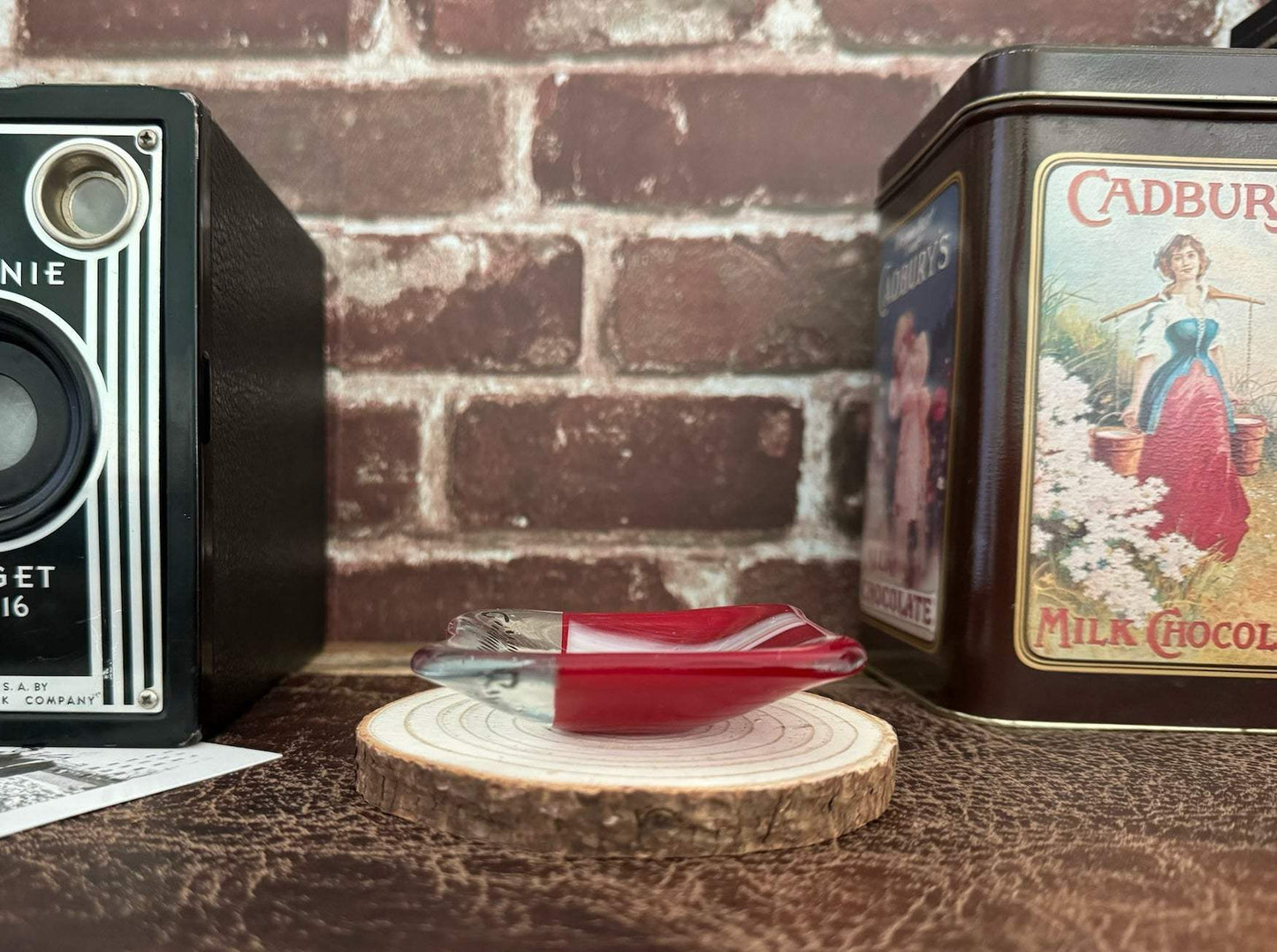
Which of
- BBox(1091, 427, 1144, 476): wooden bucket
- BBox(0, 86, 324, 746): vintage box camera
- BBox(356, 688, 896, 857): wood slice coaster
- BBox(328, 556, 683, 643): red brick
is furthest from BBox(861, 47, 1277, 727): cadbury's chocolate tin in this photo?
BBox(0, 86, 324, 746): vintage box camera

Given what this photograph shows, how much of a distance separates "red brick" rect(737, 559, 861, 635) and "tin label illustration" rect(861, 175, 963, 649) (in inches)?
1.3

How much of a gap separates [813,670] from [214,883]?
0.21 meters

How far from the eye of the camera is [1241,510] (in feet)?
1.61

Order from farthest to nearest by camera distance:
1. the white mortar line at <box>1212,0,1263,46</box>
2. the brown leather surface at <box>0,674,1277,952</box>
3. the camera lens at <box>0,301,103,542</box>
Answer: the white mortar line at <box>1212,0,1263,46</box>, the camera lens at <box>0,301,103,542</box>, the brown leather surface at <box>0,674,1277,952</box>

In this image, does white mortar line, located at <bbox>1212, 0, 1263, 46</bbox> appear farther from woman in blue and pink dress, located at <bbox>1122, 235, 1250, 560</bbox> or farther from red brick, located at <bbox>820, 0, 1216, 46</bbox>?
woman in blue and pink dress, located at <bbox>1122, 235, 1250, 560</bbox>

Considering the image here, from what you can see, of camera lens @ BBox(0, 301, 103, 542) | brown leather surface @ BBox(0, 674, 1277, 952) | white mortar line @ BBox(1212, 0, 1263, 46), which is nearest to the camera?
brown leather surface @ BBox(0, 674, 1277, 952)

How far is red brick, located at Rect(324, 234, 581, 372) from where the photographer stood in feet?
2.24

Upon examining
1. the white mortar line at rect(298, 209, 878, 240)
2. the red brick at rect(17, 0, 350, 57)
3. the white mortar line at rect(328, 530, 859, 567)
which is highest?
the red brick at rect(17, 0, 350, 57)

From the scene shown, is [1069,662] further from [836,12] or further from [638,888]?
[836,12]

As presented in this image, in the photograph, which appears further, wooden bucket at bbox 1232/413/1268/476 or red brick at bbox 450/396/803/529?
red brick at bbox 450/396/803/529

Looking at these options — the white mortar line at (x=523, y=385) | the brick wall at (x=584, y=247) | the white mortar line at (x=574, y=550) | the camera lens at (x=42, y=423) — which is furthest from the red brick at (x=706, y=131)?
the camera lens at (x=42, y=423)

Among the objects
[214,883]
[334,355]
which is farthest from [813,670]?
[334,355]

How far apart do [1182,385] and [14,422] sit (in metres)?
0.56

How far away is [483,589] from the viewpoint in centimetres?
69
